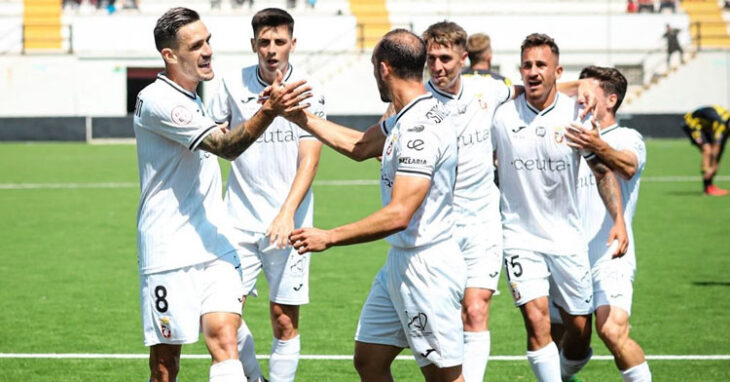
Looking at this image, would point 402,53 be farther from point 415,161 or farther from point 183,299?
point 183,299

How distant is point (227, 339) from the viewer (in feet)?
20.2

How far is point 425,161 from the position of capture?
5629 millimetres

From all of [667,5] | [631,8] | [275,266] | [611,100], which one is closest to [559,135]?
[611,100]

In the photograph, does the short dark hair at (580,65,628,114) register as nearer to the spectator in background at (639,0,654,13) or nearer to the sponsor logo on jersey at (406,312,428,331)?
the sponsor logo on jersey at (406,312,428,331)

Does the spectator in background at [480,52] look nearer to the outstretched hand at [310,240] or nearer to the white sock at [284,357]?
the white sock at [284,357]

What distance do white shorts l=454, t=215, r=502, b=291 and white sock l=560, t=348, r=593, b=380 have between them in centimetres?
77

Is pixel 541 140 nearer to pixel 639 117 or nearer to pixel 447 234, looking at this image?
pixel 447 234

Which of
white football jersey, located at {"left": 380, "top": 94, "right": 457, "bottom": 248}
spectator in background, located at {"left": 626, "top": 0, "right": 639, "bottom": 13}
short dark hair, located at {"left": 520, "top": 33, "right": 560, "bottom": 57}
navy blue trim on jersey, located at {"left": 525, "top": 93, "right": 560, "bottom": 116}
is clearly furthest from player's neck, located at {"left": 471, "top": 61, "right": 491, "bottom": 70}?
spectator in background, located at {"left": 626, "top": 0, "right": 639, "bottom": 13}

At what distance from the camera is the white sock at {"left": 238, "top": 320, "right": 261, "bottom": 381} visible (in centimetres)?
719

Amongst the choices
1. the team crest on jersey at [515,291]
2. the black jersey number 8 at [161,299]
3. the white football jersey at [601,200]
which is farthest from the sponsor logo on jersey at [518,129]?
the black jersey number 8 at [161,299]

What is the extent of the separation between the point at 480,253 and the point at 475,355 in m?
0.71

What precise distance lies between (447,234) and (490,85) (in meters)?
2.15

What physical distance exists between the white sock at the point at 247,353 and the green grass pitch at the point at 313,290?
3.50 ft

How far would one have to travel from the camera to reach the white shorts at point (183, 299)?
6.12m
